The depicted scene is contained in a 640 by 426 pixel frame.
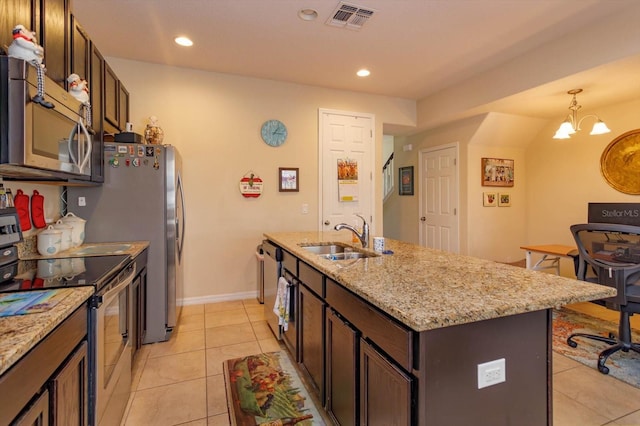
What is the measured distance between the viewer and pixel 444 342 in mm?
1043

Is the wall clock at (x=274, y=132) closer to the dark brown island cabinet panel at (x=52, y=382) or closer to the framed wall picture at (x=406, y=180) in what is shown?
the framed wall picture at (x=406, y=180)

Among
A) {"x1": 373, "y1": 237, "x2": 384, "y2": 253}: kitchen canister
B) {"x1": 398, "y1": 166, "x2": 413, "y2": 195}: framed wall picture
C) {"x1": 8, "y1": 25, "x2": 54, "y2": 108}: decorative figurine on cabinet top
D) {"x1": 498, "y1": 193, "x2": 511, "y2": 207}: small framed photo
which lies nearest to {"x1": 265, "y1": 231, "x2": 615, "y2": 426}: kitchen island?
{"x1": 373, "y1": 237, "x2": 384, "y2": 253}: kitchen canister

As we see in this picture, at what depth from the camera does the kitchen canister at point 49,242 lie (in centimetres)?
207

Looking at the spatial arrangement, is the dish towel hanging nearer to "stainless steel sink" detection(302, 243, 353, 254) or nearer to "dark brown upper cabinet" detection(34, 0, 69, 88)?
"stainless steel sink" detection(302, 243, 353, 254)

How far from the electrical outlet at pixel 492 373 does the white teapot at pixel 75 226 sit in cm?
274

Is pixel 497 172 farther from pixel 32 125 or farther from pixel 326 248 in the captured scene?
pixel 32 125

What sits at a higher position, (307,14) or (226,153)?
(307,14)

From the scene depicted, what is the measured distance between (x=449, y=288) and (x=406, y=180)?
198 inches

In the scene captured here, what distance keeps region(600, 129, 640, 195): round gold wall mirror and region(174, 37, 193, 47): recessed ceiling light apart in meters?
5.28

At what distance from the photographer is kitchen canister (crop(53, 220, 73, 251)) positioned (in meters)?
2.23

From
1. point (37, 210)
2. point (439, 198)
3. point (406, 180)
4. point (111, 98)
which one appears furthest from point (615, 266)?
point (111, 98)

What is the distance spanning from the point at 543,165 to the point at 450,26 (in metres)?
3.32

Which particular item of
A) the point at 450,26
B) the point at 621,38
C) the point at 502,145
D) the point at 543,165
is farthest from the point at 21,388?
the point at 543,165

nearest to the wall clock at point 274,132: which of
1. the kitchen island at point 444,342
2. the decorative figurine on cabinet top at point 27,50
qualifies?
the decorative figurine on cabinet top at point 27,50
